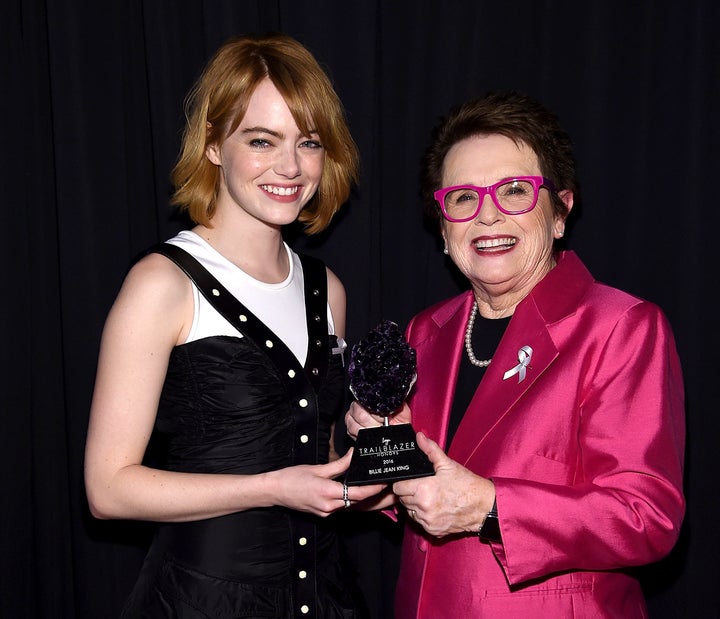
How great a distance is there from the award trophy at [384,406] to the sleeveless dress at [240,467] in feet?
0.80

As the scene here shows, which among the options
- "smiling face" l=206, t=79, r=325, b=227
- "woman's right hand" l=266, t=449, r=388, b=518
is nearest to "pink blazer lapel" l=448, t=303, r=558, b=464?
"woman's right hand" l=266, t=449, r=388, b=518

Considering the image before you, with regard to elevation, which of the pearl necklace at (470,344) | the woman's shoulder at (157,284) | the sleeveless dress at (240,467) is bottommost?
the sleeveless dress at (240,467)

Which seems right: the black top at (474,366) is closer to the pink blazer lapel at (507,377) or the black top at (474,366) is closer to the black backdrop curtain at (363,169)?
the pink blazer lapel at (507,377)

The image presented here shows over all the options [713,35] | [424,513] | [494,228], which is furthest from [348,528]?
[713,35]

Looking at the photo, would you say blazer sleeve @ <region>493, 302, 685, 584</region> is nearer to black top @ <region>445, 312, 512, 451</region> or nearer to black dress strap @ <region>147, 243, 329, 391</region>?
black top @ <region>445, 312, 512, 451</region>

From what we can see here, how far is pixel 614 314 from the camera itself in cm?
174

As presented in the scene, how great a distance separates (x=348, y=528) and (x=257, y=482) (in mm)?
1140

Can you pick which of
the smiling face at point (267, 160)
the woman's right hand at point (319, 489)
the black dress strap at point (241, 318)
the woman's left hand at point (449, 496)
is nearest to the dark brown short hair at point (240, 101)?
the smiling face at point (267, 160)

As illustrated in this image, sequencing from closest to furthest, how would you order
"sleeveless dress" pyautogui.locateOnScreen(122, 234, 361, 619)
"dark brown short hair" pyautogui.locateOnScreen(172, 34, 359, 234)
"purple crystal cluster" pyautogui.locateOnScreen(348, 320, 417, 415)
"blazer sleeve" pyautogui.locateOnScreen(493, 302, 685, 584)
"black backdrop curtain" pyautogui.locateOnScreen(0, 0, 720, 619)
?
"blazer sleeve" pyautogui.locateOnScreen(493, 302, 685, 584), "purple crystal cluster" pyautogui.locateOnScreen(348, 320, 417, 415), "sleeveless dress" pyautogui.locateOnScreen(122, 234, 361, 619), "dark brown short hair" pyautogui.locateOnScreen(172, 34, 359, 234), "black backdrop curtain" pyautogui.locateOnScreen(0, 0, 720, 619)

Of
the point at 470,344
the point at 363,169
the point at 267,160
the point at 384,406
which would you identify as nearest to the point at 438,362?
the point at 470,344

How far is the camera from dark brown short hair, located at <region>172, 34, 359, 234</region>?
6.32 feet

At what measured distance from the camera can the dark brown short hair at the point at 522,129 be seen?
76.5 inches

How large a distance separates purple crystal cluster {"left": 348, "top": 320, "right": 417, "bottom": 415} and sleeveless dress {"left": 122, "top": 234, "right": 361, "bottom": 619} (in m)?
0.24

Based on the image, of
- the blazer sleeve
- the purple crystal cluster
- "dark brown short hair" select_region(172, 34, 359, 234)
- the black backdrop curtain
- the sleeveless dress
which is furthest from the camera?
the black backdrop curtain
